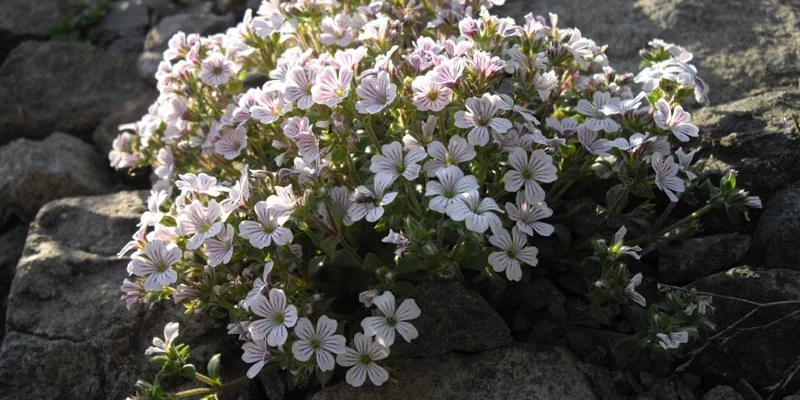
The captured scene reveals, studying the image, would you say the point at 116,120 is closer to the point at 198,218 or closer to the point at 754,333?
the point at 198,218

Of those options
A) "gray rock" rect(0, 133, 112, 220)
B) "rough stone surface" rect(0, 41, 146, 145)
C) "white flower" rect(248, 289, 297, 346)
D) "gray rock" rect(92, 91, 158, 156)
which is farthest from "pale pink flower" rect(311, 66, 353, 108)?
"rough stone surface" rect(0, 41, 146, 145)

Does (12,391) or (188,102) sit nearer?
(12,391)

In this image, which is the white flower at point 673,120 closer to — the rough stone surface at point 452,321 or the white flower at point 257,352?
the rough stone surface at point 452,321

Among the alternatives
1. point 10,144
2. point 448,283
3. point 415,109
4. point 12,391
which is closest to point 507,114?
point 415,109

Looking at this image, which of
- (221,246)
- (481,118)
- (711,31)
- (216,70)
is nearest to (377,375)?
(221,246)

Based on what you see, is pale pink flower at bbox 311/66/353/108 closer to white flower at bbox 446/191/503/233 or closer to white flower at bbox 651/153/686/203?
white flower at bbox 446/191/503/233

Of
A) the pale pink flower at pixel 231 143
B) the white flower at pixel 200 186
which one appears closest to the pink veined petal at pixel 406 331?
the white flower at pixel 200 186

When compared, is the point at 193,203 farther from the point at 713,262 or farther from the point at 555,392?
the point at 713,262
